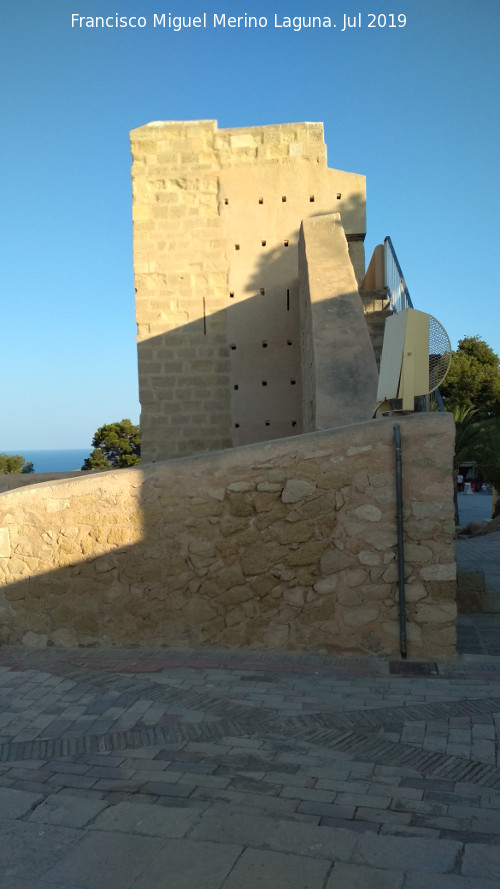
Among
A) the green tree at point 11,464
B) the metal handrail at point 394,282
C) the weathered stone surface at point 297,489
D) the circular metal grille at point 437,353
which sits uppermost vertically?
the metal handrail at point 394,282

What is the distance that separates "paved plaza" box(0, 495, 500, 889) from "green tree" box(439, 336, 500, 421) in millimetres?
28078

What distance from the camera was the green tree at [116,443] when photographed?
38219mm

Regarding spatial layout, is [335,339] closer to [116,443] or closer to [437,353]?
[437,353]

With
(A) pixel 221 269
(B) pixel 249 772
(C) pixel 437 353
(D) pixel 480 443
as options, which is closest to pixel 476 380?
(D) pixel 480 443

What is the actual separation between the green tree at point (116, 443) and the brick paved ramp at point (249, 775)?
111ft

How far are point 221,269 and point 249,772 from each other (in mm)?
8623

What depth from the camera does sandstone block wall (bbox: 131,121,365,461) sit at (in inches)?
423

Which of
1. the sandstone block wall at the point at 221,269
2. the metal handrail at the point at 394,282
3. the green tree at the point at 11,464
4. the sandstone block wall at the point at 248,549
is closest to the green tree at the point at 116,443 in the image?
the green tree at the point at 11,464

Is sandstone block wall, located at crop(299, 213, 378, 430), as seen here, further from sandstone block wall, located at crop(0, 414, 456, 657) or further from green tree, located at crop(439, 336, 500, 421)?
green tree, located at crop(439, 336, 500, 421)

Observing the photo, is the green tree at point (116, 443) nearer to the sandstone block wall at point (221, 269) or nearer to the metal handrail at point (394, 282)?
the sandstone block wall at point (221, 269)

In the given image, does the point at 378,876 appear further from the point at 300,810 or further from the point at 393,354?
the point at 393,354

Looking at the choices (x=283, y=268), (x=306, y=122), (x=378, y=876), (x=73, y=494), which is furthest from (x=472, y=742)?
(x=306, y=122)

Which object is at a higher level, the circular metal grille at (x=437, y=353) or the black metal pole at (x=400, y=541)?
the circular metal grille at (x=437, y=353)

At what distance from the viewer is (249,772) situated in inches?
131
